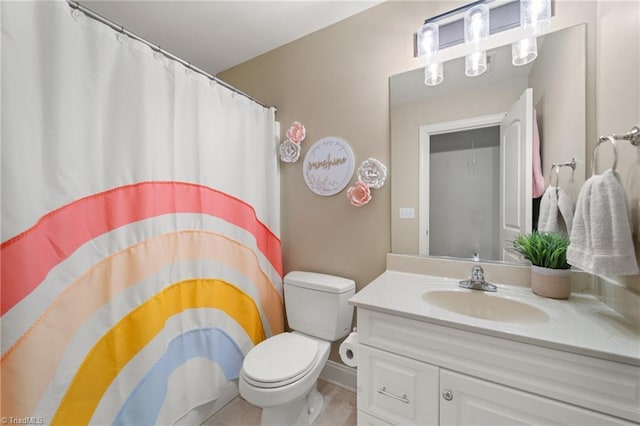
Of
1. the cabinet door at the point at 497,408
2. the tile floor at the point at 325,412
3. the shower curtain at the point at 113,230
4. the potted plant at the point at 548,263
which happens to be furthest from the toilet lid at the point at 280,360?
the potted plant at the point at 548,263

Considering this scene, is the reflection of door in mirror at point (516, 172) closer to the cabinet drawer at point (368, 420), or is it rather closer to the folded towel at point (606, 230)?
the folded towel at point (606, 230)

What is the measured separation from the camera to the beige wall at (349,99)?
1.12m

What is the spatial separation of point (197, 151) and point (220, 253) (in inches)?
23.4

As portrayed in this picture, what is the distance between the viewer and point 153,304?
116 centimetres

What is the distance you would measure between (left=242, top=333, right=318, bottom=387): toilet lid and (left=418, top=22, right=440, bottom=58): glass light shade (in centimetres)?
174

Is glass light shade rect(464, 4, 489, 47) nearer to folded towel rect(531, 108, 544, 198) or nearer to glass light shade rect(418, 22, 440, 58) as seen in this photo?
glass light shade rect(418, 22, 440, 58)

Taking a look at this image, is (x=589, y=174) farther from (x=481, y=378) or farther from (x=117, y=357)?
(x=117, y=357)

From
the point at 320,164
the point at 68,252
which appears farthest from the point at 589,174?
the point at 68,252

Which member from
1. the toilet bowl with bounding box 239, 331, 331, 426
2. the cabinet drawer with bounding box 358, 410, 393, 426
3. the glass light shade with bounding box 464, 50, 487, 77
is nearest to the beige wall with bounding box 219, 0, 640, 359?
the glass light shade with bounding box 464, 50, 487, 77

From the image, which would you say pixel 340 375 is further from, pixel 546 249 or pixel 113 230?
pixel 113 230

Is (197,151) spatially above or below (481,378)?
above

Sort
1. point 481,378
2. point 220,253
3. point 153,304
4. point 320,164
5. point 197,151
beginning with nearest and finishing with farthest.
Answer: point 481,378 → point 153,304 → point 197,151 → point 220,253 → point 320,164

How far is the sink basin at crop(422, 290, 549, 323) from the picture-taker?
1.04m

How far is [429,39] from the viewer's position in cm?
134
